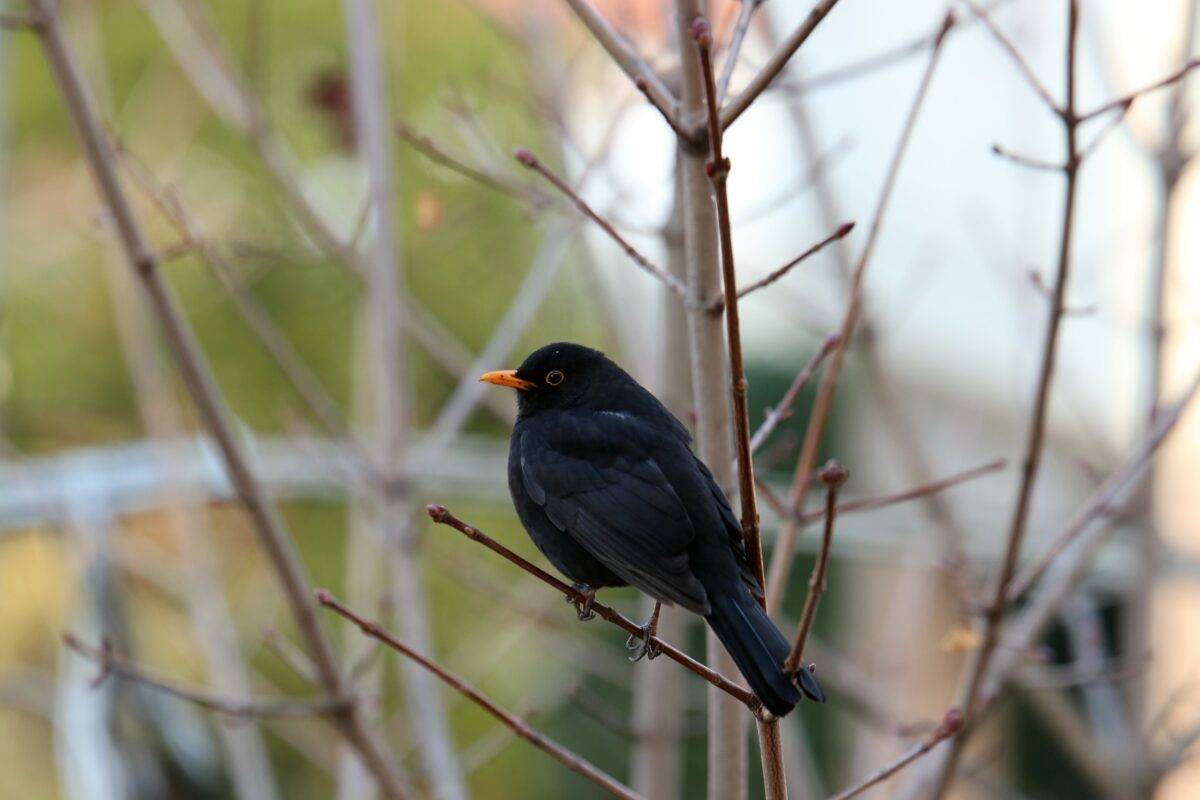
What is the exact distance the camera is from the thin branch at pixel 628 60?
2416mm

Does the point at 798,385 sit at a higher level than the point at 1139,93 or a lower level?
lower

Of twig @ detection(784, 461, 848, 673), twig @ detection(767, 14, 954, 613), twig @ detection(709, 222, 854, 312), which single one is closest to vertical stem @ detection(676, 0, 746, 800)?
twig @ detection(709, 222, 854, 312)

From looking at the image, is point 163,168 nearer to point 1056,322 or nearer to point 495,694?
point 495,694

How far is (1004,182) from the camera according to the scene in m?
9.31

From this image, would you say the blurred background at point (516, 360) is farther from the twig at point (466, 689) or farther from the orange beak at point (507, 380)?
the twig at point (466, 689)

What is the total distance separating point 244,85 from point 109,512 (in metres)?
1.90

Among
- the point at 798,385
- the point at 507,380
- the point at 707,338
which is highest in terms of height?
the point at 707,338

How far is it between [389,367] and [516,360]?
13.5 feet

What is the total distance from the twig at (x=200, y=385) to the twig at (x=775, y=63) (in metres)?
1.62

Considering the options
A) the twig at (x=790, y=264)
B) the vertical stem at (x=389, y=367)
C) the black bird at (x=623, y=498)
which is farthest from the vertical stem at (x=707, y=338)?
the vertical stem at (x=389, y=367)

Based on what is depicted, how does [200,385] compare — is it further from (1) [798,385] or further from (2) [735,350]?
(2) [735,350]

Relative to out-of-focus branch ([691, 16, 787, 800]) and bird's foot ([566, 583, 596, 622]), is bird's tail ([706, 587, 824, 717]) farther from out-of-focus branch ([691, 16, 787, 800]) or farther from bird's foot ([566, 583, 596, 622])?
bird's foot ([566, 583, 596, 622])

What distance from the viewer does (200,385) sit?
3.36 metres

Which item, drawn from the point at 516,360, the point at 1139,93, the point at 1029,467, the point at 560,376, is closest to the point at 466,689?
the point at 560,376
